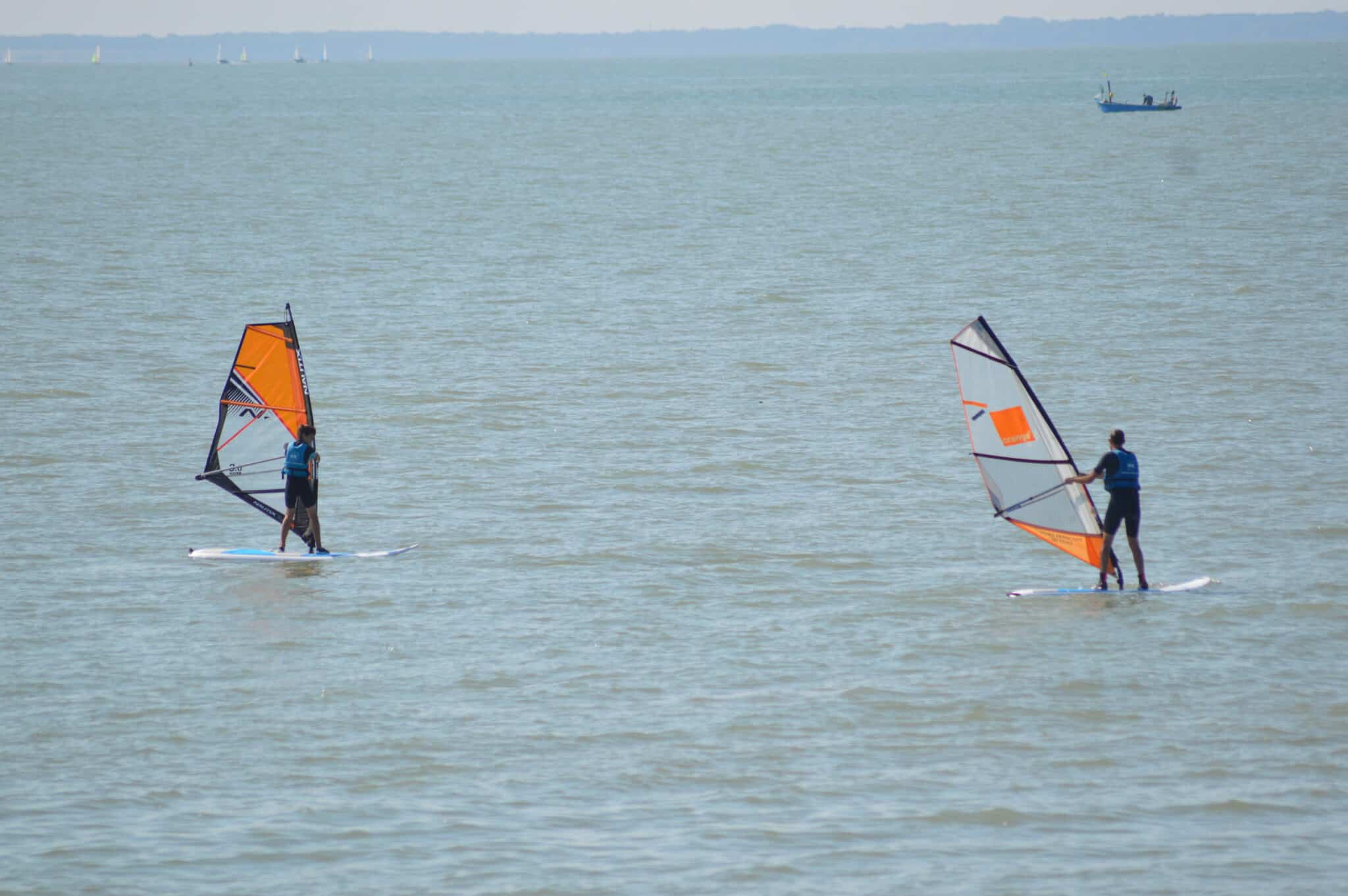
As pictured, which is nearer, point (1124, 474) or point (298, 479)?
point (1124, 474)

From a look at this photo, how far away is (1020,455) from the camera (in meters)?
16.8

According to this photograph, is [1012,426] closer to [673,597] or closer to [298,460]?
[673,597]

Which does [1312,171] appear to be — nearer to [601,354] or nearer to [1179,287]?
[1179,287]

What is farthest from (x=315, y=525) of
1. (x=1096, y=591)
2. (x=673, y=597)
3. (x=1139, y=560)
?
(x=1139, y=560)

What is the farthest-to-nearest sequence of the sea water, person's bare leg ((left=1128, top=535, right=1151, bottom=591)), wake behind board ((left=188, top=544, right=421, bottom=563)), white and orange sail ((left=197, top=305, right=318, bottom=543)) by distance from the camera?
white and orange sail ((left=197, top=305, right=318, bottom=543))
wake behind board ((left=188, top=544, right=421, bottom=563))
person's bare leg ((left=1128, top=535, right=1151, bottom=591))
the sea water

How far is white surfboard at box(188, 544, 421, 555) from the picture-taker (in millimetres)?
18062

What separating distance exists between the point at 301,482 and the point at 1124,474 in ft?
28.3

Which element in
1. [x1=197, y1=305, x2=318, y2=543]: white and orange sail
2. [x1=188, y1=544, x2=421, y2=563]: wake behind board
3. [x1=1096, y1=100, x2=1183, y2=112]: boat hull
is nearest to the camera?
[x1=188, y1=544, x2=421, y2=563]: wake behind board

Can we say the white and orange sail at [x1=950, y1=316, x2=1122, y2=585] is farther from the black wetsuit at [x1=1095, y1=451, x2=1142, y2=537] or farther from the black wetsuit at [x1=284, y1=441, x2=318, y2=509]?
the black wetsuit at [x1=284, y1=441, x2=318, y2=509]

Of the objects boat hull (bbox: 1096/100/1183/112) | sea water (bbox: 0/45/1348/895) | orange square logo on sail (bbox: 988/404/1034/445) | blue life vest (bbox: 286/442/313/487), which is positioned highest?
boat hull (bbox: 1096/100/1183/112)

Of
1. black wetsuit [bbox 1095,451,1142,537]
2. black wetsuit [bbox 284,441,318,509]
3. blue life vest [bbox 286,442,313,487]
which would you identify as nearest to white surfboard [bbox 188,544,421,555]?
black wetsuit [bbox 284,441,318,509]

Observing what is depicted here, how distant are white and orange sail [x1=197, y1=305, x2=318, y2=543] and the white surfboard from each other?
28.8 inches

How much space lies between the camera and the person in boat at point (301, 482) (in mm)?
17672

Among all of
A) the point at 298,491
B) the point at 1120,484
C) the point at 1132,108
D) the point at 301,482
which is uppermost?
the point at 1132,108
